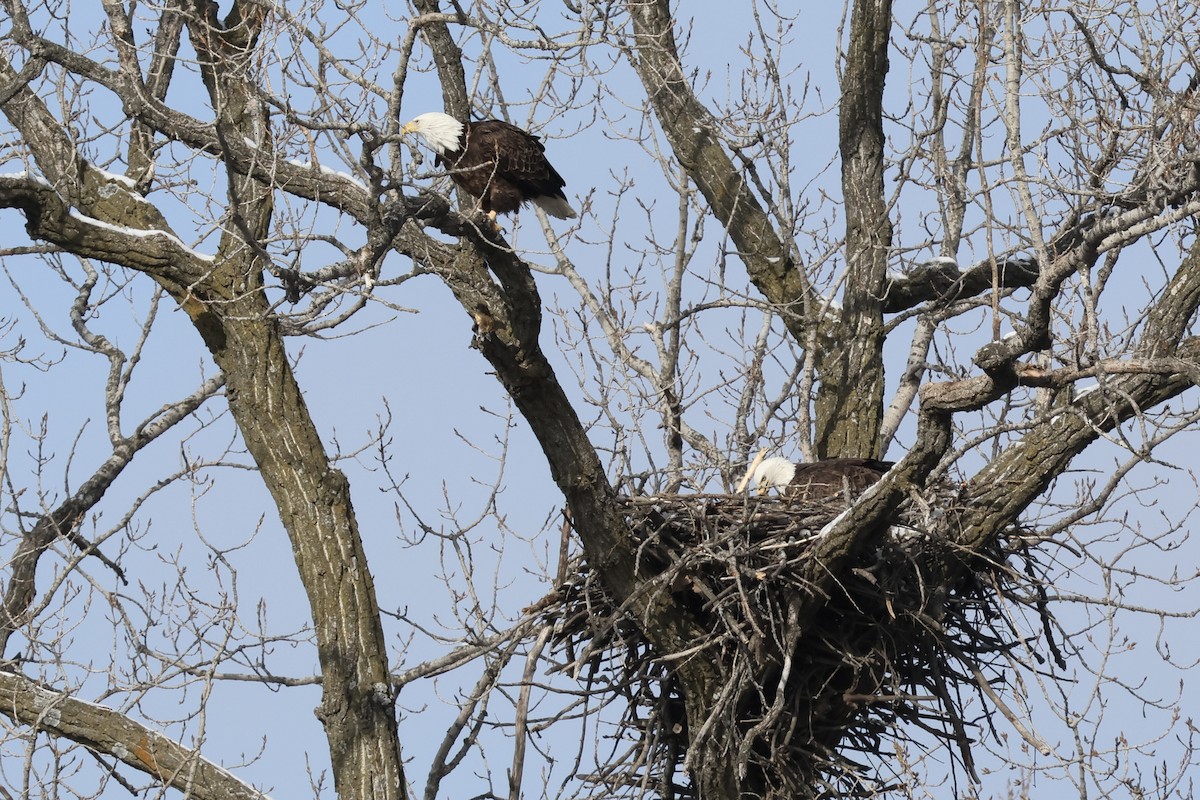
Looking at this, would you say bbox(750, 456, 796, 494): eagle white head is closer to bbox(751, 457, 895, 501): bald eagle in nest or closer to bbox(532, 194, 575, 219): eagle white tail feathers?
bbox(751, 457, 895, 501): bald eagle in nest

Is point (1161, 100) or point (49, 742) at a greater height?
point (1161, 100)

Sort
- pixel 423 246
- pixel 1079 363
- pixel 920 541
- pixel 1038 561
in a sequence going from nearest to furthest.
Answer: pixel 1079 363, pixel 423 246, pixel 920 541, pixel 1038 561

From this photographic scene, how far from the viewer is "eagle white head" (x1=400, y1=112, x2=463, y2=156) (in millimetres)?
7500

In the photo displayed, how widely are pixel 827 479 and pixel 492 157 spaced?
247cm

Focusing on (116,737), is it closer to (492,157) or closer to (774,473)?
(774,473)

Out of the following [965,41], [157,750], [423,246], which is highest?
[965,41]

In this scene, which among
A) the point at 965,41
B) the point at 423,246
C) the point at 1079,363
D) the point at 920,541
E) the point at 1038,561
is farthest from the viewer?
the point at 965,41

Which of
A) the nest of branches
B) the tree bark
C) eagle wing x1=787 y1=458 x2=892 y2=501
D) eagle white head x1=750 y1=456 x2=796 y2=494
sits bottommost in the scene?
the nest of branches

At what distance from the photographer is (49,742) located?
6223mm

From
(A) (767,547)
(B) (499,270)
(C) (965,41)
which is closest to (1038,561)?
(A) (767,547)

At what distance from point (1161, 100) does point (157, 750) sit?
503 cm

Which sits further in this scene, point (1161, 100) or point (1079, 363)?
point (1161, 100)

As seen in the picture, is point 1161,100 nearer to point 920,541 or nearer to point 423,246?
point 920,541

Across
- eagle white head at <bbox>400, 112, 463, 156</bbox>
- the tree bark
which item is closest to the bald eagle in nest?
the tree bark
